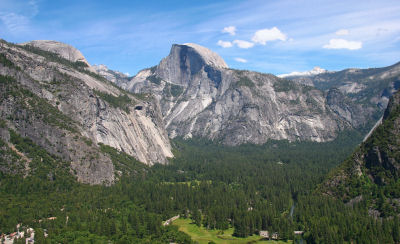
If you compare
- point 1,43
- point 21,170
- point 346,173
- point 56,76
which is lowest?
point 346,173

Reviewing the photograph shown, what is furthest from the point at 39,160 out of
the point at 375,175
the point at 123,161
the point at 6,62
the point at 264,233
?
the point at 375,175

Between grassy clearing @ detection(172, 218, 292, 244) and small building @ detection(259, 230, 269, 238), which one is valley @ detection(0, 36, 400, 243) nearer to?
grassy clearing @ detection(172, 218, 292, 244)

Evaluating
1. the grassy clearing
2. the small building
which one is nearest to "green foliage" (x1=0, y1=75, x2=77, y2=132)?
the grassy clearing

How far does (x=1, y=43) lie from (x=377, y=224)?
184 m

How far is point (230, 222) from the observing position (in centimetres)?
12075

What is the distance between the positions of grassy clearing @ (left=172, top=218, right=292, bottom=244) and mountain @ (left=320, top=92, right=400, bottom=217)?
1581 inches

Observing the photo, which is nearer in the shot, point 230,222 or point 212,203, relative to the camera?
point 230,222

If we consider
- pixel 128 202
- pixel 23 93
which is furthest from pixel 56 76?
pixel 128 202

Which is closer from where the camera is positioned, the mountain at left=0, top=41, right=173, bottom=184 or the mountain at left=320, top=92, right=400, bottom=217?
the mountain at left=320, top=92, right=400, bottom=217

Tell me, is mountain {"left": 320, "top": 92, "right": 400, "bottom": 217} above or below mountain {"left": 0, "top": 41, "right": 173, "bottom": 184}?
below

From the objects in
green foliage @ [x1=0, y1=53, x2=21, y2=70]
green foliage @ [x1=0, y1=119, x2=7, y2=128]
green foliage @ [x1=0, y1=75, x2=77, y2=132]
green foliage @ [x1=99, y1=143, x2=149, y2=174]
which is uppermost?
green foliage @ [x1=0, y1=53, x2=21, y2=70]

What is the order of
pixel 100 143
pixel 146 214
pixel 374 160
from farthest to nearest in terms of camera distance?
pixel 100 143, pixel 374 160, pixel 146 214

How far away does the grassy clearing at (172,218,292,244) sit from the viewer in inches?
4141

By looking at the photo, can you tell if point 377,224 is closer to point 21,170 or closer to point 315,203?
point 315,203
